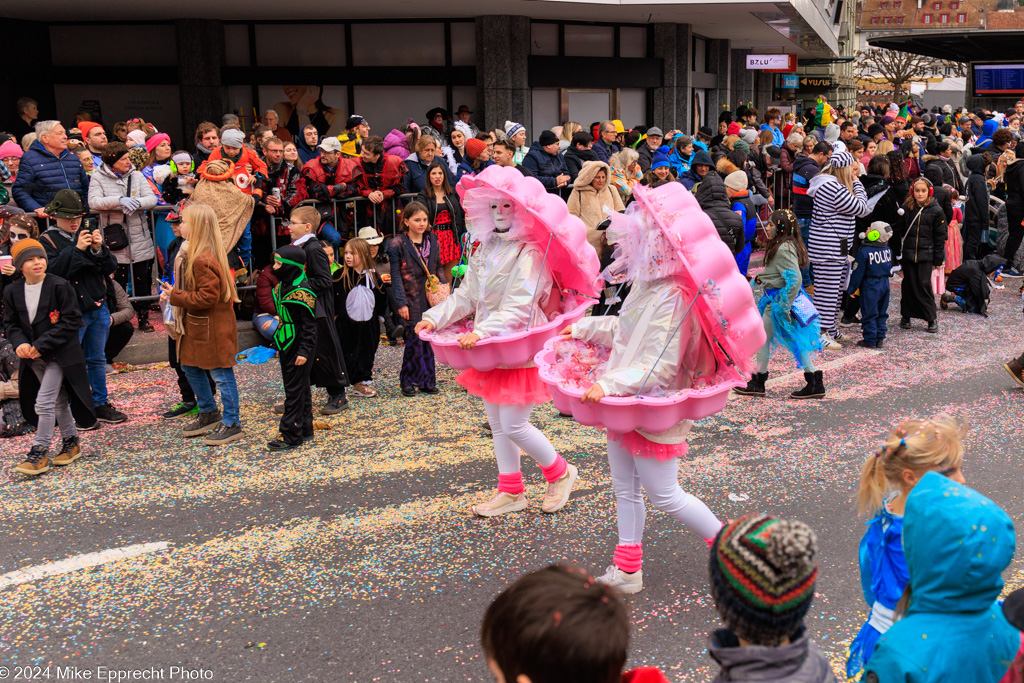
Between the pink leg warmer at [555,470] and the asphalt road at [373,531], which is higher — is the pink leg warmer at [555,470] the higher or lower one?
the higher one

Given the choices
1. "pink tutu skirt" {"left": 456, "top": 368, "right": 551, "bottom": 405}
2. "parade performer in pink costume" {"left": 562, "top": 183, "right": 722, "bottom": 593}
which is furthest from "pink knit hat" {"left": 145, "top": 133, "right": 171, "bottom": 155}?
"parade performer in pink costume" {"left": 562, "top": 183, "right": 722, "bottom": 593}

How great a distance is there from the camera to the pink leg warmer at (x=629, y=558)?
4719 mm

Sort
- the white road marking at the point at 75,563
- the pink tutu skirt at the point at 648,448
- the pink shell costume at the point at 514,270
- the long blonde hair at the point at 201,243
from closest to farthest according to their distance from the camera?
the pink tutu skirt at the point at 648,448 < the white road marking at the point at 75,563 < the pink shell costume at the point at 514,270 < the long blonde hair at the point at 201,243

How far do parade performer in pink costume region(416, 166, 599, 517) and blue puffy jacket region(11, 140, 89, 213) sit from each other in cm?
550

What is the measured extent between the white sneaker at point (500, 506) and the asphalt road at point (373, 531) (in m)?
0.07

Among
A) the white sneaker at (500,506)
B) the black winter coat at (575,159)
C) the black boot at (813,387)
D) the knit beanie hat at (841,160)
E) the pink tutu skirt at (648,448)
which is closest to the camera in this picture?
the pink tutu skirt at (648,448)

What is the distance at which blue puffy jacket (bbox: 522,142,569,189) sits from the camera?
38.2 feet

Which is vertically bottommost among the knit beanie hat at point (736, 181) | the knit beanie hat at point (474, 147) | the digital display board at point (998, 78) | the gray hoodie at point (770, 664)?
the gray hoodie at point (770, 664)

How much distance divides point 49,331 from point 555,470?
3651mm

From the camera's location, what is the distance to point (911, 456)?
3375 mm

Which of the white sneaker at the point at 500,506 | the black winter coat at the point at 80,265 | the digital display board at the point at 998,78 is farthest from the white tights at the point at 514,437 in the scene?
the digital display board at the point at 998,78

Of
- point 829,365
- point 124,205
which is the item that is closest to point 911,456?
point 829,365

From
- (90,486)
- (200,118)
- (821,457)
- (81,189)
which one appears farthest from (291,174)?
(200,118)

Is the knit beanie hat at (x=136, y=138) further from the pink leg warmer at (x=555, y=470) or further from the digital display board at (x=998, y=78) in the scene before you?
the digital display board at (x=998, y=78)
